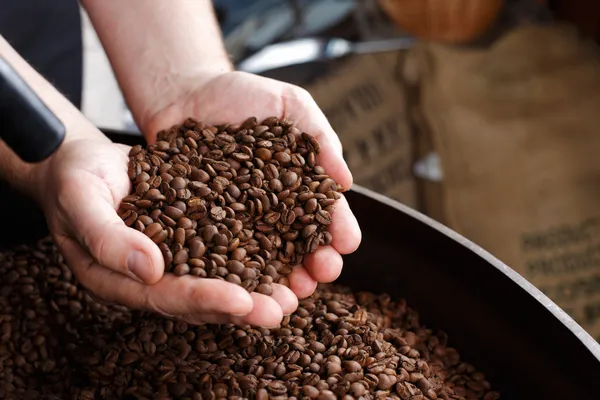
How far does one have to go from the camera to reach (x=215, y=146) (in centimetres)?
126

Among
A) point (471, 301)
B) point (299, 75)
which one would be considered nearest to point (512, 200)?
point (299, 75)

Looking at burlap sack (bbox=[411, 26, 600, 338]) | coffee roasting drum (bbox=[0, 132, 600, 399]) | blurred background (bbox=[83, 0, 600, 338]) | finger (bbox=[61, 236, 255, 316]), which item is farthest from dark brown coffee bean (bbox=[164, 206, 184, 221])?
burlap sack (bbox=[411, 26, 600, 338])

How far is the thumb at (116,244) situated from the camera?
100cm

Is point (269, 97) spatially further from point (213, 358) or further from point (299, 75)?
point (299, 75)

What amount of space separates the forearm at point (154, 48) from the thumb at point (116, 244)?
0.41m

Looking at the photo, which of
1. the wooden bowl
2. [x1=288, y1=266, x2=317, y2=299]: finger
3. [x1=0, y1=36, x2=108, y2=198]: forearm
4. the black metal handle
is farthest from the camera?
the wooden bowl

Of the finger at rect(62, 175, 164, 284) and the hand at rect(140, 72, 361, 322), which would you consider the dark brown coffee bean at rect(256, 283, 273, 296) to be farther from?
the finger at rect(62, 175, 164, 284)

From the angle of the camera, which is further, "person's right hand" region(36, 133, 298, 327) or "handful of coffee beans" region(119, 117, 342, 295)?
"handful of coffee beans" region(119, 117, 342, 295)

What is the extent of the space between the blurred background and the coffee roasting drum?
1089 mm

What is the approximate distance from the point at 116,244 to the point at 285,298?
0.26 m

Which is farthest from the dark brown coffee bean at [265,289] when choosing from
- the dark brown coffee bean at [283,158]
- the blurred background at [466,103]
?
the blurred background at [466,103]

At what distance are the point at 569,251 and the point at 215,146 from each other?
1508mm

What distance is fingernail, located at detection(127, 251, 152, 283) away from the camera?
996 mm

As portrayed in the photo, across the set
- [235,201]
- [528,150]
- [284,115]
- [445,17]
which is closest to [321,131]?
[284,115]
